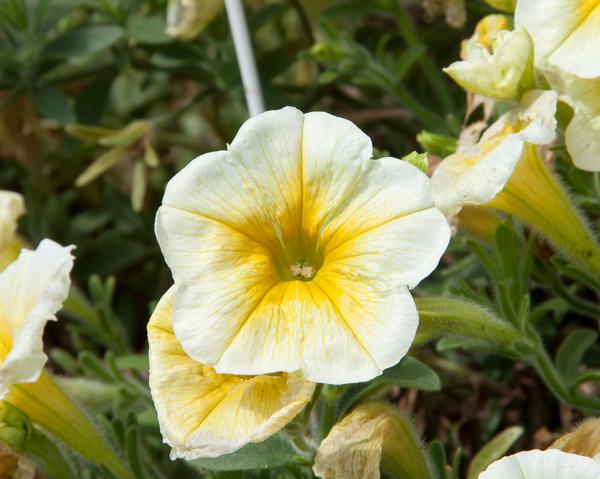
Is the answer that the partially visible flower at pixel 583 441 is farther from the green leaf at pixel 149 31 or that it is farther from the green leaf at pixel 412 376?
the green leaf at pixel 149 31

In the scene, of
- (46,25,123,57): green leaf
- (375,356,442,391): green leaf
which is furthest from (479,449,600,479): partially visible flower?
(46,25,123,57): green leaf

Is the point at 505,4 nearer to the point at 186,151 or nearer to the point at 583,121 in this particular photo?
the point at 583,121

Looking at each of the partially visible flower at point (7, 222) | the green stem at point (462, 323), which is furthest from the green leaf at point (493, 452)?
the partially visible flower at point (7, 222)

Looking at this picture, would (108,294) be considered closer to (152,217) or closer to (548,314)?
(152,217)

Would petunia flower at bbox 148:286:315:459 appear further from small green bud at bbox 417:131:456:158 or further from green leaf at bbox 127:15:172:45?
green leaf at bbox 127:15:172:45

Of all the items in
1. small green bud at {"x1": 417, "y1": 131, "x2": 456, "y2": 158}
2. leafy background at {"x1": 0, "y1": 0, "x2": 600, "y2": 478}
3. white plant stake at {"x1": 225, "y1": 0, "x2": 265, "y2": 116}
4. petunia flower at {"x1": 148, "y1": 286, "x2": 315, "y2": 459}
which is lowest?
leafy background at {"x1": 0, "y1": 0, "x2": 600, "y2": 478}
